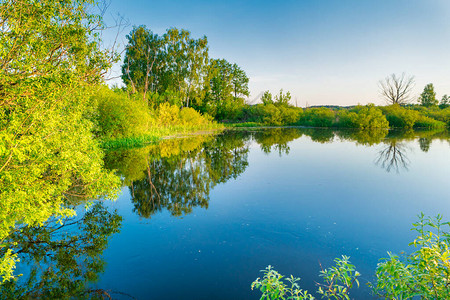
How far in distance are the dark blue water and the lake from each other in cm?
2

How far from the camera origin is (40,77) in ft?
14.6

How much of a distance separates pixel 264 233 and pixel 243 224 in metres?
0.66

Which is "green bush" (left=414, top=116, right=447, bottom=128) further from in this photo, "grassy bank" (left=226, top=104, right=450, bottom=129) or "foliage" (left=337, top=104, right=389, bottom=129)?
"foliage" (left=337, top=104, right=389, bottom=129)

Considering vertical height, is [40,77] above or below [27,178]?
above

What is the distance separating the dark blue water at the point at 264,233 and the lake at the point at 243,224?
2cm

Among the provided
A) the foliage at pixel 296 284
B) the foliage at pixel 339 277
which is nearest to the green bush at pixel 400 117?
the foliage at pixel 339 277

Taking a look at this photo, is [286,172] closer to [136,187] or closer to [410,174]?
[410,174]

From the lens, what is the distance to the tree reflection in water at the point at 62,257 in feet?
11.7

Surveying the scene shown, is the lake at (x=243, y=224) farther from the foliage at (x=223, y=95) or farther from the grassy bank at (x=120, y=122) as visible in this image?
the foliage at (x=223, y=95)

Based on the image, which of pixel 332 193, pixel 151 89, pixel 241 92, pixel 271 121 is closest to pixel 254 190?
pixel 332 193

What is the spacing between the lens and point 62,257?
4414 millimetres

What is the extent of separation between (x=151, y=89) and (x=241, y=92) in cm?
2419

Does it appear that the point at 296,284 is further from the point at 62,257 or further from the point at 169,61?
the point at 169,61

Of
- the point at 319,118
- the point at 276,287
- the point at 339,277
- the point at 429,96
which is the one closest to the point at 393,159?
the point at 339,277
